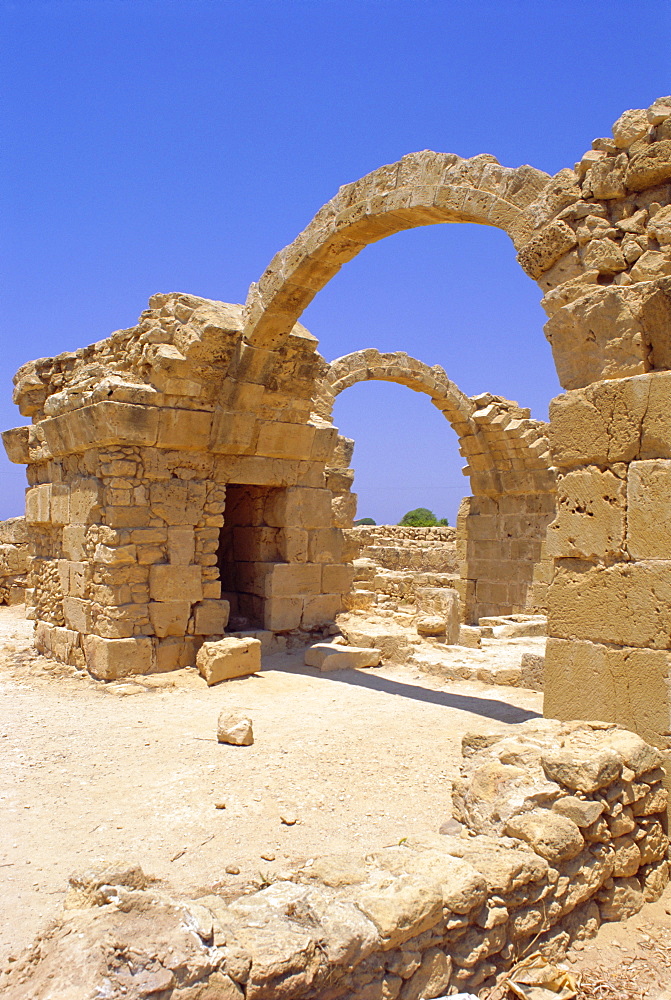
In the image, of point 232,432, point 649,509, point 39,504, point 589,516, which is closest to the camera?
point 649,509

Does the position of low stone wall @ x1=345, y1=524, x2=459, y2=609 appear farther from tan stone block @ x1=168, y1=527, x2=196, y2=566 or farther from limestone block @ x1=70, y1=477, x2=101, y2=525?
limestone block @ x1=70, y1=477, x2=101, y2=525

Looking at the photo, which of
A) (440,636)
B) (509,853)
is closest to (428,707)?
(440,636)

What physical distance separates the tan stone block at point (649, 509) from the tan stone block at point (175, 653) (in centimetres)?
441

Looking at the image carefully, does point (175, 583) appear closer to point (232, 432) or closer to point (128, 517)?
point (128, 517)

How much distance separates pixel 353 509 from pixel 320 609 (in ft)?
6.01

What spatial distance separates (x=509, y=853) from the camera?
2.63m

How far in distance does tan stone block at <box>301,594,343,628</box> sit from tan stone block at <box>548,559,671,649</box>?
410cm

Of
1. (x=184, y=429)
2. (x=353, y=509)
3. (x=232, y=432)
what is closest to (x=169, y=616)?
(x=184, y=429)

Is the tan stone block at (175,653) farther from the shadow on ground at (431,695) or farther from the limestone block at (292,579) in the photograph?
the limestone block at (292,579)

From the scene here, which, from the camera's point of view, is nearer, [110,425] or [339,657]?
[110,425]

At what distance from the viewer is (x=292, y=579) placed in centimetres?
759

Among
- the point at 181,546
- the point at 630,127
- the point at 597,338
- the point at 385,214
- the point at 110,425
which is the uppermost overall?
the point at 385,214

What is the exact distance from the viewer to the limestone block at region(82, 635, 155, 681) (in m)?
6.28

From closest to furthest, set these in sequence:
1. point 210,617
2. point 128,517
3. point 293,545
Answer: point 128,517 → point 210,617 → point 293,545
